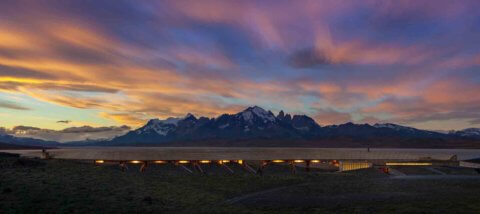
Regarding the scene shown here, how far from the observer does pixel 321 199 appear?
148ft

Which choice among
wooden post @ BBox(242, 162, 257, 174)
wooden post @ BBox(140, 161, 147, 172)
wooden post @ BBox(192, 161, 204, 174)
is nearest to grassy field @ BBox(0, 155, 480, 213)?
wooden post @ BBox(140, 161, 147, 172)

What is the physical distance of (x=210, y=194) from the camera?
48.3 meters

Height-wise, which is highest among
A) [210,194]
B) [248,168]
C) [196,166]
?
[196,166]

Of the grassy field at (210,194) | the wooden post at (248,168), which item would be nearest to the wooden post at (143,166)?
the grassy field at (210,194)

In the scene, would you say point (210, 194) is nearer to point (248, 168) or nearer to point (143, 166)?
point (143, 166)

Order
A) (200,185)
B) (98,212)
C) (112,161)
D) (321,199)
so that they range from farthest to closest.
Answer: (112,161) < (200,185) < (321,199) < (98,212)

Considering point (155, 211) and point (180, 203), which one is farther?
point (180, 203)

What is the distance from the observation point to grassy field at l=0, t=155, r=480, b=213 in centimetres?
→ 3697

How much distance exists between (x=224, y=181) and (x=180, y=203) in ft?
64.9

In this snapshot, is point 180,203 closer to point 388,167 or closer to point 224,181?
point 224,181

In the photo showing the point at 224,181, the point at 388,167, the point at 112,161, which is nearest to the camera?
the point at 224,181

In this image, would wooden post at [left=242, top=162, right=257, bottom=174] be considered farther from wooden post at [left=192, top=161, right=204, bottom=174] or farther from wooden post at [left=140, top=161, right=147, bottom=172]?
wooden post at [left=140, top=161, right=147, bottom=172]

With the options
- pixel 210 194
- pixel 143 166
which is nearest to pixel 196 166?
pixel 143 166

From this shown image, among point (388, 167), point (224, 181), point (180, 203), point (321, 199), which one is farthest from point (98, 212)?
point (388, 167)
